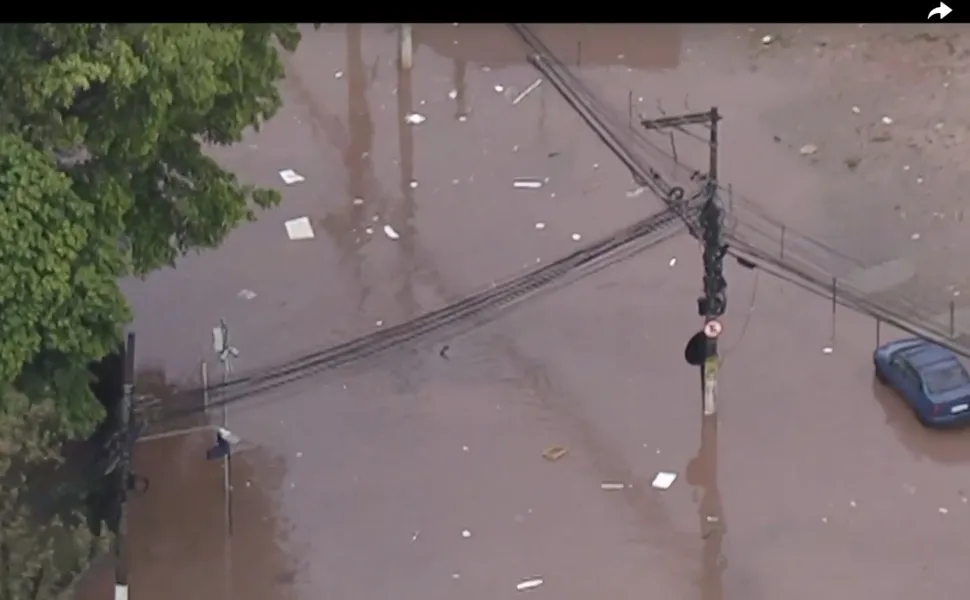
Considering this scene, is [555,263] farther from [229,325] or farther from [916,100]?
[916,100]

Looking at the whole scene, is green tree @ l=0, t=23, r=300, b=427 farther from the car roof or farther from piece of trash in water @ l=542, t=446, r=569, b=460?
the car roof

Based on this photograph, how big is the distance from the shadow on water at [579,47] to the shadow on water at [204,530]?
8712mm

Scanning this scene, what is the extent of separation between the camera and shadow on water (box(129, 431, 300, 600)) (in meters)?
11.7

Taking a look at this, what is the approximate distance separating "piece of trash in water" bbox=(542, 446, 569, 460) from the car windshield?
3.49 metres

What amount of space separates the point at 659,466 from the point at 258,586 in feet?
Answer: 12.4

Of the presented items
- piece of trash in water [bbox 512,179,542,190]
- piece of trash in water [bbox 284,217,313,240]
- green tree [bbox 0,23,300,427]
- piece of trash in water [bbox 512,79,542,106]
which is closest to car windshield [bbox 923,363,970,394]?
piece of trash in water [bbox 512,179,542,190]

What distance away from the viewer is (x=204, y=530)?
1210 cm

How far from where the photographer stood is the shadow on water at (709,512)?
11555 mm

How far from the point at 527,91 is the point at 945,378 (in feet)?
25.5

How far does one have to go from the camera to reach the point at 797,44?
1969 centimetres
